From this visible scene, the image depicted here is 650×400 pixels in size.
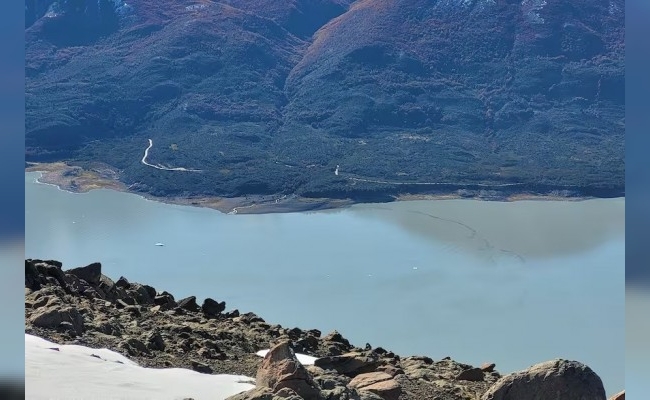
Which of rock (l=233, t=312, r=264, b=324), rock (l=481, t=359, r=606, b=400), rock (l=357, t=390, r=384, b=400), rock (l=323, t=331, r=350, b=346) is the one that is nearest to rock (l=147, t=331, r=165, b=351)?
rock (l=357, t=390, r=384, b=400)

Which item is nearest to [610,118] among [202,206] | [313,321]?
[202,206]

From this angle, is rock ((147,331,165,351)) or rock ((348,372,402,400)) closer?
rock ((348,372,402,400))

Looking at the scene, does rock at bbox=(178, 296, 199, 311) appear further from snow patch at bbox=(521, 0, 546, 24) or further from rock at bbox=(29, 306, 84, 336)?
snow patch at bbox=(521, 0, 546, 24)

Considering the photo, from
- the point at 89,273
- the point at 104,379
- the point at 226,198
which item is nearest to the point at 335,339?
Result: the point at 89,273

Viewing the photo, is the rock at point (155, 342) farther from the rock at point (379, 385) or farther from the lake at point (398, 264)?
the lake at point (398, 264)

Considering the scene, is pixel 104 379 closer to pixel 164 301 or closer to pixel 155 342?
pixel 155 342

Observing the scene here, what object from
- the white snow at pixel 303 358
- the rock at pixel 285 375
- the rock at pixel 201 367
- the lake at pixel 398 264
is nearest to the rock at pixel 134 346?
the rock at pixel 201 367
